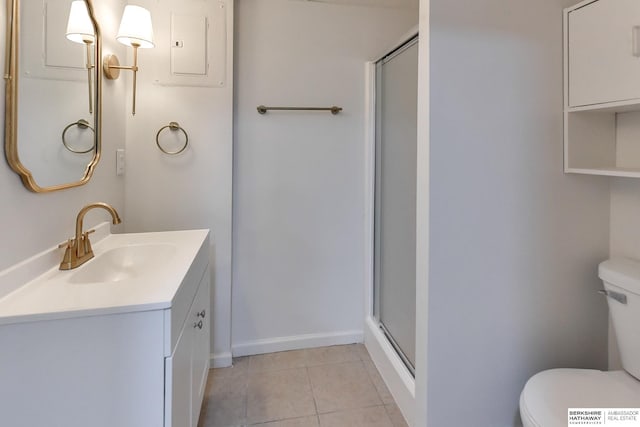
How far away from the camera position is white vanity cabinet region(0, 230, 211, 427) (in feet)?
2.64

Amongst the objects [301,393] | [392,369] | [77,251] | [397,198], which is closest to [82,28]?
[77,251]

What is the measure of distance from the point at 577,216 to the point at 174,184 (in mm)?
1998

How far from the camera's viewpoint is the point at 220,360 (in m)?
2.03

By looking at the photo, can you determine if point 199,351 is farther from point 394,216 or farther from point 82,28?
point 82,28

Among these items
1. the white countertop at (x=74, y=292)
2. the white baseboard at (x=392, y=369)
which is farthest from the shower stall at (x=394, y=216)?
the white countertop at (x=74, y=292)

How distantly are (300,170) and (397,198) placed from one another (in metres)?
0.66

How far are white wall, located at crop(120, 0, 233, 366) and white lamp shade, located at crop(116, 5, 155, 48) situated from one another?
11.8 inches

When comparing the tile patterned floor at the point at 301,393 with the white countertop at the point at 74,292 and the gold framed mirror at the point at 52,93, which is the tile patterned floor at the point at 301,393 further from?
the gold framed mirror at the point at 52,93

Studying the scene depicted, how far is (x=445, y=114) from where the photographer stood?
4.17ft

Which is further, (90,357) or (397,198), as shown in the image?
(397,198)

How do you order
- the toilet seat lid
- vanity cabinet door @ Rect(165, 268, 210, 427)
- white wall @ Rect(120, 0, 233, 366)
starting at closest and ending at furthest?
vanity cabinet door @ Rect(165, 268, 210, 427) < the toilet seat lid < white wall @ Rect(120, 0, 233, 366)

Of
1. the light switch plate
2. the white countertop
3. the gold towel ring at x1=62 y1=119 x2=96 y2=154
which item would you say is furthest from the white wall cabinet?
the light switch plate

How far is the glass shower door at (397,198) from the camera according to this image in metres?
1.68

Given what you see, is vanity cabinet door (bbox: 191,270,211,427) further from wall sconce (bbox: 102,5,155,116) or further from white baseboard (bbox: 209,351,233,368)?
wall sconce (bbox: 102,5,155,116)
